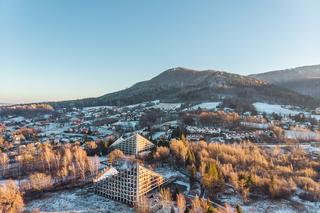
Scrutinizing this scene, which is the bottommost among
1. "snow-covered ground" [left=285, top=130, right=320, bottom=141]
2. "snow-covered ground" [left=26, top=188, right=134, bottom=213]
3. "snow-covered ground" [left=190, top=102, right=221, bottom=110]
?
"snow-covered ground" [left=285, top=130, right=320, bottom=141]

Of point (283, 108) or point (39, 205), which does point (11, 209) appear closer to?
point (39, 205)

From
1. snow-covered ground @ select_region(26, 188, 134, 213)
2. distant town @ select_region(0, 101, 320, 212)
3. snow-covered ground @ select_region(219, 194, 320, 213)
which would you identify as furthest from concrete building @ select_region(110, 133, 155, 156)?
snow-covered ground @ select_region(219, 194, 320, 213)

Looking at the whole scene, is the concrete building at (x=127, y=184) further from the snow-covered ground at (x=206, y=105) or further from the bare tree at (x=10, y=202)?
the snow-covered ground at (x=206, y=105)

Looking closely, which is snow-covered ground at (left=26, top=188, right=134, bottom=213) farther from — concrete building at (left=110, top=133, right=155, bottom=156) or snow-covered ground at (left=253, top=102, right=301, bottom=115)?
snow-covered ground at (left=253, top=102, right=301, bottom=115)

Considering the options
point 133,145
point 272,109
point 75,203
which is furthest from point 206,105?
point 75,203

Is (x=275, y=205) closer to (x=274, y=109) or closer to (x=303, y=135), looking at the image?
(x=303, y=135)

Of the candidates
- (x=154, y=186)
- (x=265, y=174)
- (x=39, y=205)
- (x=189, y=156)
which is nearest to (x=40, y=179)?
(x=39, y=205)
